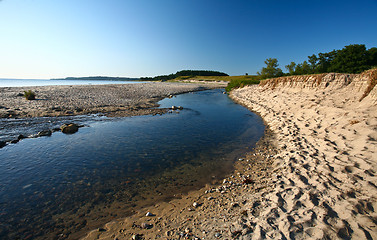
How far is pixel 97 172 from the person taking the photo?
25.7 ft

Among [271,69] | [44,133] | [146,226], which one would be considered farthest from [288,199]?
[271,69]

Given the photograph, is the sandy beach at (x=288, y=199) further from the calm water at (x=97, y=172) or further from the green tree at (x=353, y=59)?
the green tree at (x=353, y=59)

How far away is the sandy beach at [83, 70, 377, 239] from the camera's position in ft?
13.4

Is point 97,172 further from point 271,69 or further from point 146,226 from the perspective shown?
point 271,69

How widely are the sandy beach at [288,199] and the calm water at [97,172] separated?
89 centimetres

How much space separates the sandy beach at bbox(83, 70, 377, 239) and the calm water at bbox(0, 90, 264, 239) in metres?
0.89

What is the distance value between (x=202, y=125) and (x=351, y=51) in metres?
42.7

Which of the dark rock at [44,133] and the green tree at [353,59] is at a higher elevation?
the green tree at [353,59]

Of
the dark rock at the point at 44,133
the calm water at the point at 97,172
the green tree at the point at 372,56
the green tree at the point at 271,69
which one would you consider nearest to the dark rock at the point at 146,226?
the calm water at the point at 97,172

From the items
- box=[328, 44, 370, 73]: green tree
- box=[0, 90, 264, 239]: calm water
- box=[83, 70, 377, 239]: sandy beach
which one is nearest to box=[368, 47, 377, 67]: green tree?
box=[328, 44, 370, 73]: green tree

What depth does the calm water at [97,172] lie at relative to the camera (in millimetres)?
5250

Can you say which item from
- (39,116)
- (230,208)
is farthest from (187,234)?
(39,116)

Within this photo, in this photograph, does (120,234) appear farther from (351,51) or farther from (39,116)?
(351,51)

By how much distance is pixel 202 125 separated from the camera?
16391mm
